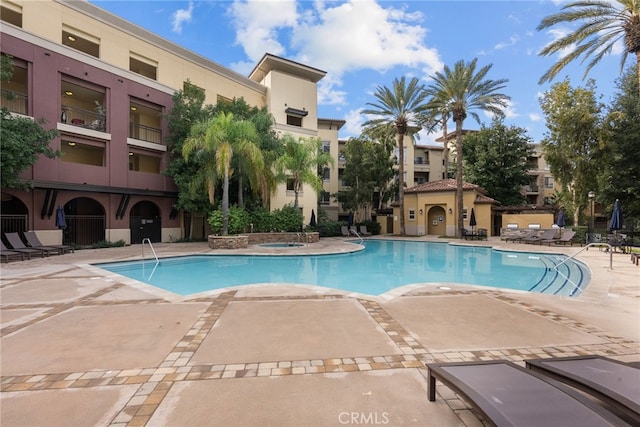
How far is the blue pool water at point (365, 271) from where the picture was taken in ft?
30.7

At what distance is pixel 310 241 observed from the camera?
20453 millimetres

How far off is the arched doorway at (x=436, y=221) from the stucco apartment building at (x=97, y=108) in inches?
745

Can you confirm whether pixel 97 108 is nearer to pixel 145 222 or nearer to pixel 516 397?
pixel 145 222

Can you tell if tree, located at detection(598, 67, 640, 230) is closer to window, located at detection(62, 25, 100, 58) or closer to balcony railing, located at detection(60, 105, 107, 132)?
balcony railing, located at detection(60, 105, 107, 132)

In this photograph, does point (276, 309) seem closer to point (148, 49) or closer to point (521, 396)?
point (521, 396)

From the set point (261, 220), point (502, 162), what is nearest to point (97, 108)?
point (261, 220)

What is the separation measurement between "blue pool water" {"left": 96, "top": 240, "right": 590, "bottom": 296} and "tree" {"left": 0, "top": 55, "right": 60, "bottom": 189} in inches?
229

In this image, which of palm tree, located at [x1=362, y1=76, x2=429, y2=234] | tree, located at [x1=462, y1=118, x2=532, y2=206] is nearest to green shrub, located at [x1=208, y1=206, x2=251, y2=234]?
palm tree, located at [x1=362, y1=76, x2=429, y2=234]

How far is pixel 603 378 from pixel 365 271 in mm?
9428

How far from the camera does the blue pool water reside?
368 inches

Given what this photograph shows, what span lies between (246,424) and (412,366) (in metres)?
1.86

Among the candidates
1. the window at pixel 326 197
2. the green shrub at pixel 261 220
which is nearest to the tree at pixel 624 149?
the green shrub at pixel 261 220

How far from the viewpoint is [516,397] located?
2.18 m

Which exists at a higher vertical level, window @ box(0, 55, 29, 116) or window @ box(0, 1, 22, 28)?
window @ box(0, 1, 22, 28)
